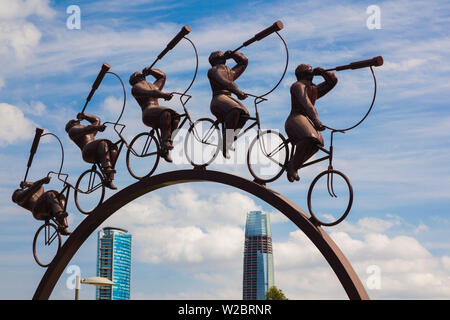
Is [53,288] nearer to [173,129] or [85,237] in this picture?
[85,237]

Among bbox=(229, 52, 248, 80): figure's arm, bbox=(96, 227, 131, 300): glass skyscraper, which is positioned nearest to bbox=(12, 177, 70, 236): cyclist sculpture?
bbox=(229, 52, 248, 80): figure's arm

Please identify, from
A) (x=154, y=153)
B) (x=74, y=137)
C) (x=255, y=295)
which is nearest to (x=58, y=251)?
(x=74, y=137)

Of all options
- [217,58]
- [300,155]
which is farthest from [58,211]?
[300,155]

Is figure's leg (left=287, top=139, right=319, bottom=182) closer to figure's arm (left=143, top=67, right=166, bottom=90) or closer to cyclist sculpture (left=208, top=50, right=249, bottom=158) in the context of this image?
cyclist sculpture (left=208, top=50, right=249, bottom=158)

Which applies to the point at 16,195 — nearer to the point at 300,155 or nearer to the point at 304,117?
the point at 300,155

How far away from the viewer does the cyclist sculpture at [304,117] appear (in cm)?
1134

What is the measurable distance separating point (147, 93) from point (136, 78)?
0.61 m

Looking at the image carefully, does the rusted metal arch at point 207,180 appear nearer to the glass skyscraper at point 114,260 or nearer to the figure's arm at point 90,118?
the figure's arm at point 90,118

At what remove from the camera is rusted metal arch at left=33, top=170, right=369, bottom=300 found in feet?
35.7

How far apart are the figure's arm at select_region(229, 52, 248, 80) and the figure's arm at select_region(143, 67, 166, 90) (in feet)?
6.71

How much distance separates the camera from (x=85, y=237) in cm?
1518

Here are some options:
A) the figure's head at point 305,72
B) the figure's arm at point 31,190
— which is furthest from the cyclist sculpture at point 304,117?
the figure's arm at point 31,190
